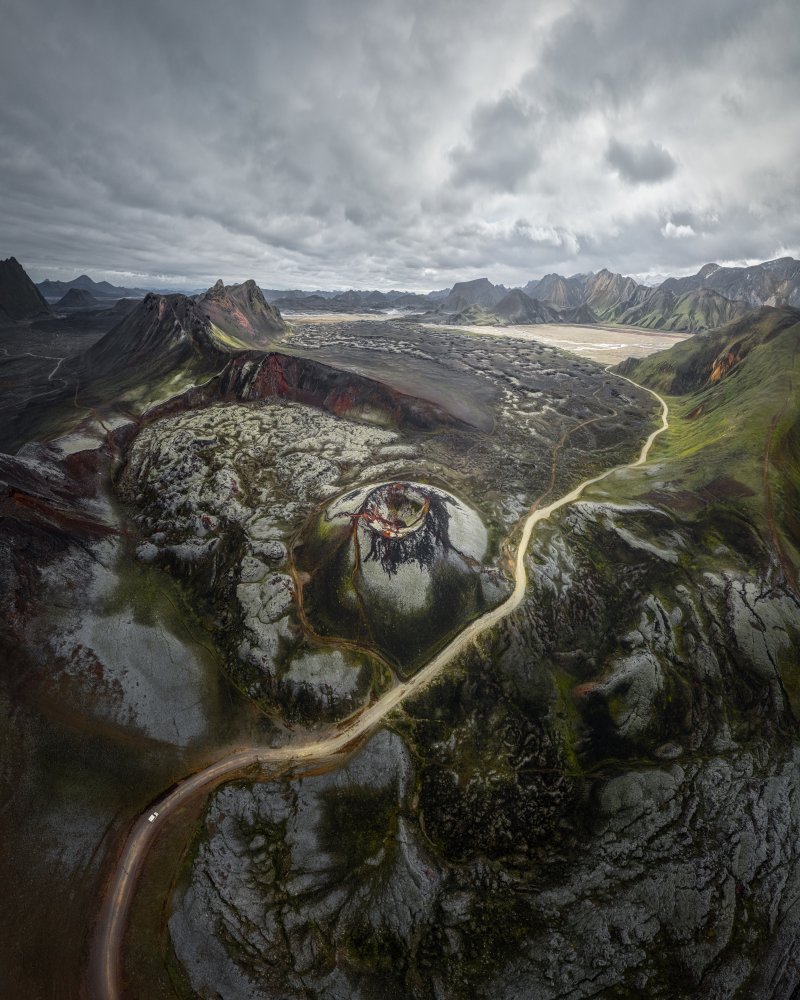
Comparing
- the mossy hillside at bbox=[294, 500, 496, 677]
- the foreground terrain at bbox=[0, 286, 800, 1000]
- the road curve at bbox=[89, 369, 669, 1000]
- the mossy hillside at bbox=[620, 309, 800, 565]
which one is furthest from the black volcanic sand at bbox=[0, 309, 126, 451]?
the mossy hillside at bbox=[620, 309, 800, 565]

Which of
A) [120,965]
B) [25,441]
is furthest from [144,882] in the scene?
[25,441]

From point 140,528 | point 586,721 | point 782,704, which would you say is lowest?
point 586,721

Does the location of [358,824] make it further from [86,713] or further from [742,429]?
[742,429]

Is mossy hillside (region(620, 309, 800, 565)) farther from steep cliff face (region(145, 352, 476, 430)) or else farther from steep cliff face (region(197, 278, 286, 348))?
steep cliff face (region(197, 278, 286, 348))

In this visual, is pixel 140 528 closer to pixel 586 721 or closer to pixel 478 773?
pixel 478 773

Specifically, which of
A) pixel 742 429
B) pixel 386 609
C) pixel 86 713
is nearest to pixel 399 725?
pixel 386 609

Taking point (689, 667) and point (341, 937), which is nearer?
point (341, 937)
